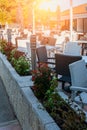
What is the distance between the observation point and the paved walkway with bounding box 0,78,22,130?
4.19 meters

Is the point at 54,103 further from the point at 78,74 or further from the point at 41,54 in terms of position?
the point at 41,54

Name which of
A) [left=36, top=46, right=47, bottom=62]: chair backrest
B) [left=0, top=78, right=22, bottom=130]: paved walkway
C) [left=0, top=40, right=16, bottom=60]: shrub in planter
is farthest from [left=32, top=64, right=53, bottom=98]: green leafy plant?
[left=0, top=40, right=16, bottom=60]: shrub in planter

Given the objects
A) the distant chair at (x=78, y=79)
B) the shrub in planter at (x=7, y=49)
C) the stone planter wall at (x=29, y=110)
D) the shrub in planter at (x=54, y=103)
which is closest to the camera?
the shrub in planter at (x=54, y=103)

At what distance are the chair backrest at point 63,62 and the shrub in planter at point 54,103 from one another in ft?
3.61

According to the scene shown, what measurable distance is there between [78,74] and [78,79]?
3.2 inches

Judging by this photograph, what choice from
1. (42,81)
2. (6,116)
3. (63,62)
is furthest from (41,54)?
(42,81)

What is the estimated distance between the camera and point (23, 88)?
386cm

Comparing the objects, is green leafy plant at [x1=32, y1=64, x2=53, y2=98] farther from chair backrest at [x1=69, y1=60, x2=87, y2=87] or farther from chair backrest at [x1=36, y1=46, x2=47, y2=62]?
chair backrest at [x1=36, y1=46, x2=47, y2=62]

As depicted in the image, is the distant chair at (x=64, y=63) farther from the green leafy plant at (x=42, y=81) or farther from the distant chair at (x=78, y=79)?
the green leafy plant at (x=42, y=81)

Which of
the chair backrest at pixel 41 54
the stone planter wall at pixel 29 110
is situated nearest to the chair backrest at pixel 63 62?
the stone planter wall at pixel 29 110

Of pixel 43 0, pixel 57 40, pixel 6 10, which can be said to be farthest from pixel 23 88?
pixel 6 10

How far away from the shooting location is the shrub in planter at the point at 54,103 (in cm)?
248

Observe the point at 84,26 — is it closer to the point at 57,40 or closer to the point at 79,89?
the point at 57,40

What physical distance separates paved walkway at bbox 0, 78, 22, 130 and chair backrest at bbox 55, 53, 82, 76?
113 centimetres
